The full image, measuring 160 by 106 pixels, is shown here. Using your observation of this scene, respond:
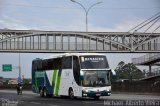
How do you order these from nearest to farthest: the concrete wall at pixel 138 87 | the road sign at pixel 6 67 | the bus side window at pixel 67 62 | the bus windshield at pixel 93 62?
the bus windshield at pixel 93 62 < the bus side window at pixel 67 62 < the concrete wall at pixel 138 87 < the road sign at pixel 6 67

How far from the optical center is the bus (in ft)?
107

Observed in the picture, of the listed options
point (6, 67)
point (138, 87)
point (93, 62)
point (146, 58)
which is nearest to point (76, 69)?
point (93, 62)

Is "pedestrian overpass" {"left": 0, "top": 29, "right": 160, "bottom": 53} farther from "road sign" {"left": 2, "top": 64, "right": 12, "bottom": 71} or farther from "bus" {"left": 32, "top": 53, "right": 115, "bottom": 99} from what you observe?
"bus" {"left": 32, "top": 53, "right": 115, "bottom": 99}

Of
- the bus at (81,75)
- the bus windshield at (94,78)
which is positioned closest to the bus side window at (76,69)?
the bus at (81,75)

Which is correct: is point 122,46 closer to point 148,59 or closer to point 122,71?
point 148,59

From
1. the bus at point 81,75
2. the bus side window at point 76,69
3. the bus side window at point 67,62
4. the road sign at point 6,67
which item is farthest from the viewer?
the road sign at point 6,67

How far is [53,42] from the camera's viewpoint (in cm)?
9162

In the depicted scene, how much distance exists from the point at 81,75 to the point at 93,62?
4.44ft

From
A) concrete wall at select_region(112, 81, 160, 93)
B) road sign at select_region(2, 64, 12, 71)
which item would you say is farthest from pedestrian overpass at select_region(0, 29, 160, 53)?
concrete wall at select_region(112, 81, 160, 93)

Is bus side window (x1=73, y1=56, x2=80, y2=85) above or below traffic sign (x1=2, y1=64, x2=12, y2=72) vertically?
below

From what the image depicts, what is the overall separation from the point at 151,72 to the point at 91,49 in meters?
24.9

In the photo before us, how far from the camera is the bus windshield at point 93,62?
32812mm

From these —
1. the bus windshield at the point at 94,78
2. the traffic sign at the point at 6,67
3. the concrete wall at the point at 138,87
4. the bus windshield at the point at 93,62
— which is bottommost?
the concrete wall at the point at 138,87

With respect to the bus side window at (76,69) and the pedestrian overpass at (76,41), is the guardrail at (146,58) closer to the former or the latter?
the pedestrian overpass at (76,41)
